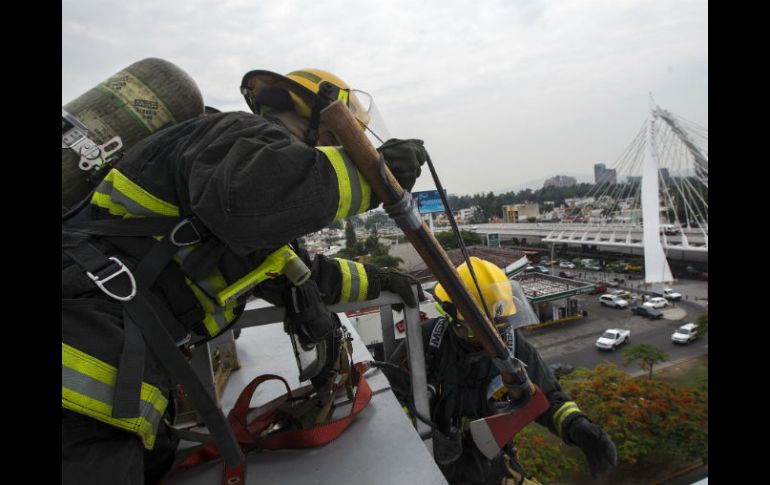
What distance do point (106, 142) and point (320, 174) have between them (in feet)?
2.76

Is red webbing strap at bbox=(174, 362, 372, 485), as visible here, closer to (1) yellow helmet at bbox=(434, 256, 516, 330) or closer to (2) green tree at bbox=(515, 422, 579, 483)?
(1) yellow helmet at bbox=(434, 256, 516, 330)

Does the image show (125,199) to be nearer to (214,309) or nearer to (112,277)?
(112,277)

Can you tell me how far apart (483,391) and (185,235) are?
2.68 metres

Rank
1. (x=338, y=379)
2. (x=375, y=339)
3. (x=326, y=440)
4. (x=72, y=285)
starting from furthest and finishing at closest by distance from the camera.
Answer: (x=375, y=339) < (x=338, y=379) < (x=326, y=440) < (x=72, y=285)

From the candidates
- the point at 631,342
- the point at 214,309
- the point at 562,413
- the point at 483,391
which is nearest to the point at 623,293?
the point at 631,342

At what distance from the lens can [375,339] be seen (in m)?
8.18

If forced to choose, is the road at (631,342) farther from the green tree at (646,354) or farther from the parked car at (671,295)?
the parked car at (671,295)

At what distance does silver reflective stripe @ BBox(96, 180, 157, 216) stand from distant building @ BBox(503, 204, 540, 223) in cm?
5363

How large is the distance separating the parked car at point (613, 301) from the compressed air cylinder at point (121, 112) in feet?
87.7

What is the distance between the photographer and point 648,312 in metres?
21.9

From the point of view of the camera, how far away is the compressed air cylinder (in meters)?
1.50

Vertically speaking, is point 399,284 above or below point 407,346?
above

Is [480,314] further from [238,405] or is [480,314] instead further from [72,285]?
[72,285]
